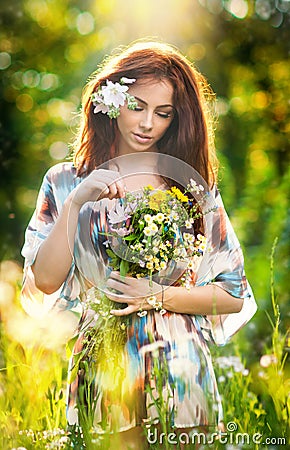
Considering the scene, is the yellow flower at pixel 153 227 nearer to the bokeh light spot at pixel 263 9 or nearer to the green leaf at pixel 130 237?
the green leaf at pixel 130 237

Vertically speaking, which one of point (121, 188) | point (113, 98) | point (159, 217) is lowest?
point (159, 217)

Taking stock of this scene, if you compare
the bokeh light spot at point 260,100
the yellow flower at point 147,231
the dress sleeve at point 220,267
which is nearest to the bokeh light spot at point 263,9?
the bokeh light spot at point 260,100

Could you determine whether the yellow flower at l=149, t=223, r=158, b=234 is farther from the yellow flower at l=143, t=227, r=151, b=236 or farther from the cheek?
the cheek

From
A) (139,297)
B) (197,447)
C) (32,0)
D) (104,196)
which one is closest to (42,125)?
(32,0)

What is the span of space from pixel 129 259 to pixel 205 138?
42cm

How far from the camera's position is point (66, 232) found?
184 centimetres

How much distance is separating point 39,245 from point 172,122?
0.50 m

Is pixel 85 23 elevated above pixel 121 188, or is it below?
above

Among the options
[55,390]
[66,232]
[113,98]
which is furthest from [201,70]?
[55,390]

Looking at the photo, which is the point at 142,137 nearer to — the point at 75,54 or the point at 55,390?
the point at 75,54

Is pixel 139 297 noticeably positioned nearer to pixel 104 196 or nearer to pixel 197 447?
pixel 104 196

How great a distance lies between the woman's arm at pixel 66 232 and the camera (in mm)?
1838

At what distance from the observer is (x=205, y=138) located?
1.98 metres

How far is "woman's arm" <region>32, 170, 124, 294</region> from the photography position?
6.03 feet
